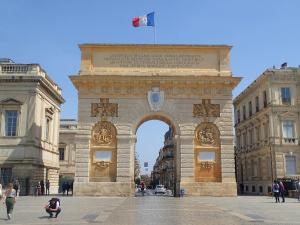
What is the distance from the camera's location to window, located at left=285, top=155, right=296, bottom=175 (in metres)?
40.0

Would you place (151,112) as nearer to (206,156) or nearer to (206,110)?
(206,110)

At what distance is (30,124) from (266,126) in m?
23.4

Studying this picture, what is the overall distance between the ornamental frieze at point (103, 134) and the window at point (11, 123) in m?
9.30

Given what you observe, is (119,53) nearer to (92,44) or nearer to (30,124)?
(92,44)

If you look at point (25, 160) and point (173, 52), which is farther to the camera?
point (25, 160)

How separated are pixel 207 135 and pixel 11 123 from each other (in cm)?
1785

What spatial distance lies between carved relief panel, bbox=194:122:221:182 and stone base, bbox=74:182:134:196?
5558mm

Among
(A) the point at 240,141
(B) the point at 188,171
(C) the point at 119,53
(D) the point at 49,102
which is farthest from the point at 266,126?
(D) the point at 49,102

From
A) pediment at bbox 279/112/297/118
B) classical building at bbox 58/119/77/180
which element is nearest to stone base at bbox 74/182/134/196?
pediment at bbox 279/112/297/118

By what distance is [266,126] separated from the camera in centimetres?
4206

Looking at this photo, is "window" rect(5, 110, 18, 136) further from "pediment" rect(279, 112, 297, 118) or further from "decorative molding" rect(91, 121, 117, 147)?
"pediment" rect(279, 112, 297, 118)

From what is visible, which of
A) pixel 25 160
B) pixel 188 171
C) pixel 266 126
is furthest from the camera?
pixel 266 126

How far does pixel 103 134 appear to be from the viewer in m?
32.0

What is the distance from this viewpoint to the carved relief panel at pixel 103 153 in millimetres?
31422
